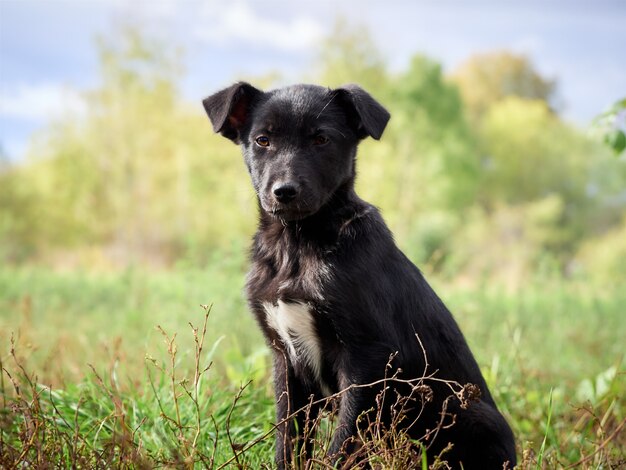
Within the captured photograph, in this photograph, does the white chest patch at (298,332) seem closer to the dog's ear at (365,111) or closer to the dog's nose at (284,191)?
the dog's nose at (284,191)

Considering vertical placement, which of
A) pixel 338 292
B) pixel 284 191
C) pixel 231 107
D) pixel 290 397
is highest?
pixel 231 107

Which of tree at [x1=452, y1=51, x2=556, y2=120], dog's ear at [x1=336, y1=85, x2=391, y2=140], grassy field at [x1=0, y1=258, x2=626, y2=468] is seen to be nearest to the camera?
grassy field at [x1=0, y1=258, x2=626, y2=468]

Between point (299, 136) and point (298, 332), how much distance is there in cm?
98

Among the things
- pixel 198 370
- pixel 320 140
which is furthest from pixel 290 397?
pixel 320 140

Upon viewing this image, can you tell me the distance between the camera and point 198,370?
2814 mm

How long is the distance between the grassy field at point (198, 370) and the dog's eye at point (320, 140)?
1131 mm

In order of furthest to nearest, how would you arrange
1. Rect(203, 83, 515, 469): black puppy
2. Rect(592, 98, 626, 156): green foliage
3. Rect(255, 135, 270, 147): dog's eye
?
1. Rect(592, 98, 626, 156): green foliage
2. Rect(255, 135, 270, 147): dog's eye
3. Rect(203, 83, 515, 469): black puppy

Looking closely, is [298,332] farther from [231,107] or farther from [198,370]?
[231,107]

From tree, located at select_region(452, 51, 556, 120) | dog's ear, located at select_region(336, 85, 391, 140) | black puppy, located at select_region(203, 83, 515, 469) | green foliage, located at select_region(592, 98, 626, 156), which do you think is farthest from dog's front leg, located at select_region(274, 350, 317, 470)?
tree, located at select_region(452, 51, 556, 120)

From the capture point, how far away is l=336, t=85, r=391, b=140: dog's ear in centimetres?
Answer: 358

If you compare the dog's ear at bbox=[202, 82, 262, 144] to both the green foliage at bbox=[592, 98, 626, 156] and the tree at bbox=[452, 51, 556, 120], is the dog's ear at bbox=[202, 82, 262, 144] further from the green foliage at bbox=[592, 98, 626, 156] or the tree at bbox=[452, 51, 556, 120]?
the tree at bbox=[452, 51, 556, 120]

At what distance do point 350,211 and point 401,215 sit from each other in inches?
850

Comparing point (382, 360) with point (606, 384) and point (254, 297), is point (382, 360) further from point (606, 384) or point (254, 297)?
point (606, 384)

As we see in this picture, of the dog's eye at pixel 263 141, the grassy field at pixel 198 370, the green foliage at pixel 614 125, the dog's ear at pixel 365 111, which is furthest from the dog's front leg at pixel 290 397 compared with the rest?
the green foliage at pixel 614 125
